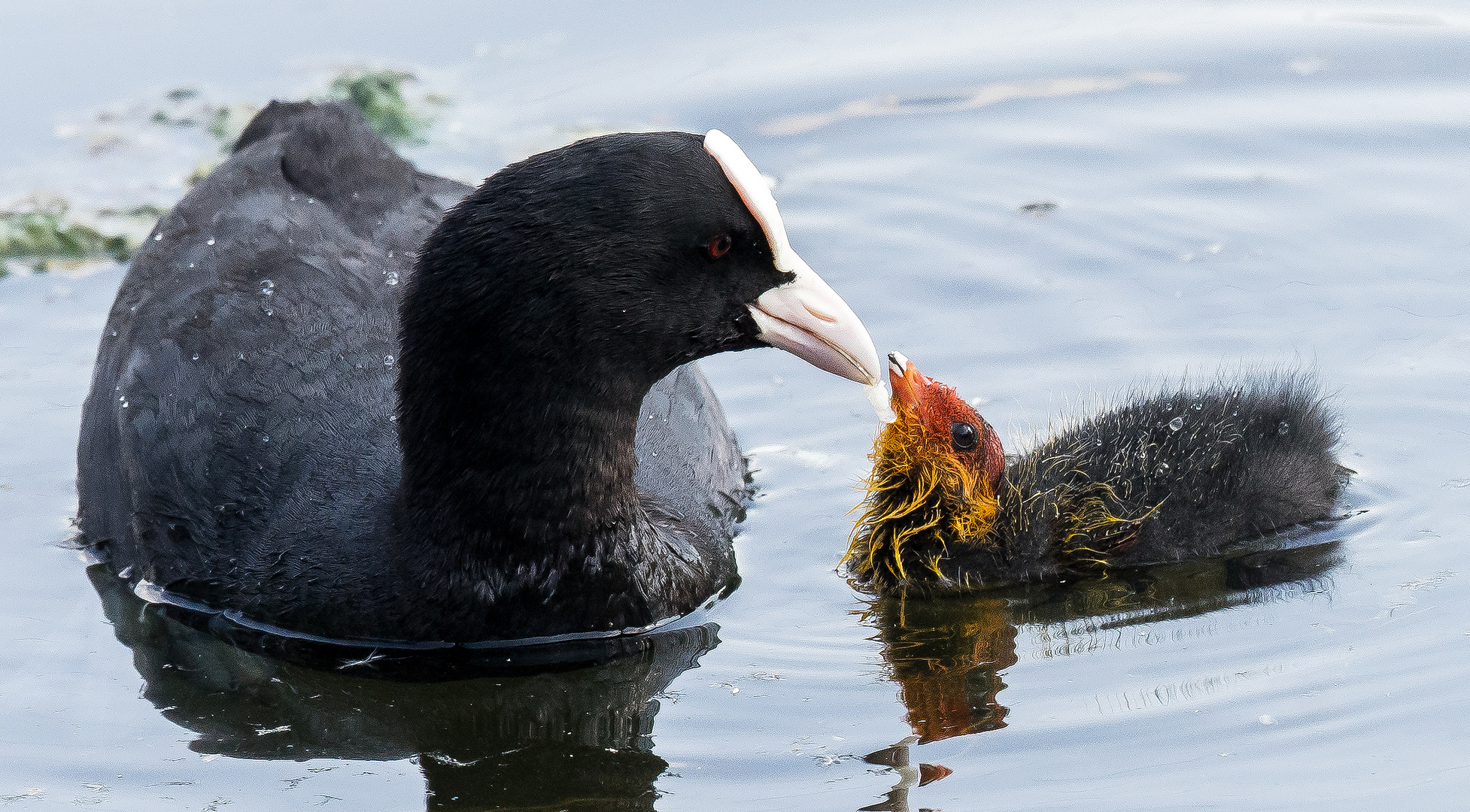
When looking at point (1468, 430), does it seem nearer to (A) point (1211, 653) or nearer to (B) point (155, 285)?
(A) point (1211, 653)

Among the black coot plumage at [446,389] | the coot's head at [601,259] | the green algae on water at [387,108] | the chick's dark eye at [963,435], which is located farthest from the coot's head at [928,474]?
the green algae on water at [387,108]

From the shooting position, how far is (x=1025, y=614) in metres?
5.02

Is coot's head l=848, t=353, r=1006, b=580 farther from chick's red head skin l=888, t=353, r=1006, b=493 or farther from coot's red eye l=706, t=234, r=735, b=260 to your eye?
coot's red eye l=706, t=234, r=735, b=260

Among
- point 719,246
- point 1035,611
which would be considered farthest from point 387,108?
point 1035,611

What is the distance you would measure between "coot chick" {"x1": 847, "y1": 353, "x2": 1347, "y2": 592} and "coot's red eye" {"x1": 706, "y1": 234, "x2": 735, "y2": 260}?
39.6 inches

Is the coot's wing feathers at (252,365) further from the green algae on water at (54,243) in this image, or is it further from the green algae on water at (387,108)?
the green algae on water at (387,108)

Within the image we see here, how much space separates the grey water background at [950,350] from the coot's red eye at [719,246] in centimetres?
105

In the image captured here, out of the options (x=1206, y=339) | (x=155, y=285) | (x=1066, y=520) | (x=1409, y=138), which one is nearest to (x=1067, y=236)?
(x=1206, y=339)

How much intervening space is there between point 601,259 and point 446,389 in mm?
486

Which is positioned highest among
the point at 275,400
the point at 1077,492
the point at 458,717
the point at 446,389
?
the point at 446,389

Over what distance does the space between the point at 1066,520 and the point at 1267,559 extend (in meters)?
0.56

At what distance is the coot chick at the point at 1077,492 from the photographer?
16.9 feet

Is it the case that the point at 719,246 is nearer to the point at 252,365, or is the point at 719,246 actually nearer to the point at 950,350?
the point at 252,365

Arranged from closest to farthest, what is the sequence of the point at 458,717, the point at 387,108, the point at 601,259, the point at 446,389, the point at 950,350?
the point at 601,259, the point at 446,389, the point at 458,717, the point at 950,350, the point at 387,108
